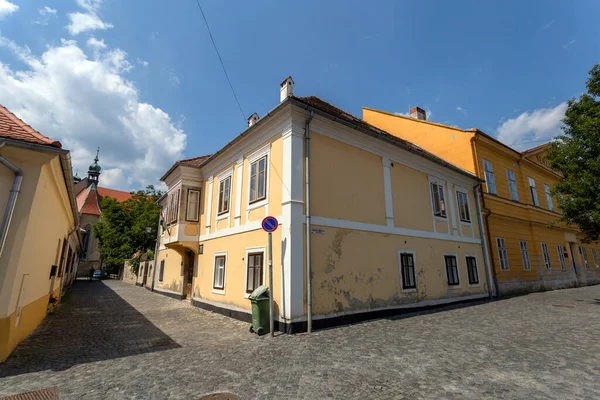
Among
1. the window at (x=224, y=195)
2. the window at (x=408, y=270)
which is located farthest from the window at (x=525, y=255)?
the window at (x=224, y=195)

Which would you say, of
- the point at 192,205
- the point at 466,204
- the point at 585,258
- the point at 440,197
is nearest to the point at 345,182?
the point at 440,197

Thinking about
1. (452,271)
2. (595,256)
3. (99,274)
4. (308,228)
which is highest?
(595,256)

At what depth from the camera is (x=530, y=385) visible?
4.15m

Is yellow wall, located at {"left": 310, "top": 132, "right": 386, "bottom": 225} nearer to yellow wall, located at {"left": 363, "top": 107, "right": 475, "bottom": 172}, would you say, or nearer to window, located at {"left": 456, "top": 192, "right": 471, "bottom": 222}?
window, located at {"left": 456, "top": 192, "right": 471, "bottom": 222}

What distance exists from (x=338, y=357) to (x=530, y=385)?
289 cm

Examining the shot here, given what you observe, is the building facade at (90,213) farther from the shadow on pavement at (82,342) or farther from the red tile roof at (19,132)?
the red tile roof at (19,132)

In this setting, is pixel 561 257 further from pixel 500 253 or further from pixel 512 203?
pixel 500 253

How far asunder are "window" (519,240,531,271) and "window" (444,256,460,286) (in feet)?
21.9

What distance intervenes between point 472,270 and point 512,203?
5967mm

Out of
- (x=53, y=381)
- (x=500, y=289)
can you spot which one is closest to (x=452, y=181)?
(x=500, y=289)

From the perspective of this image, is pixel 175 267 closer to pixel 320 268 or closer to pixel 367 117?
pixel 320 268

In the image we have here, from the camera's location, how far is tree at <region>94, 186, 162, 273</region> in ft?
93.0

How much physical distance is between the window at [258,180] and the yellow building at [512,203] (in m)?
11.3

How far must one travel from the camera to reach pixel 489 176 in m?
16.0
